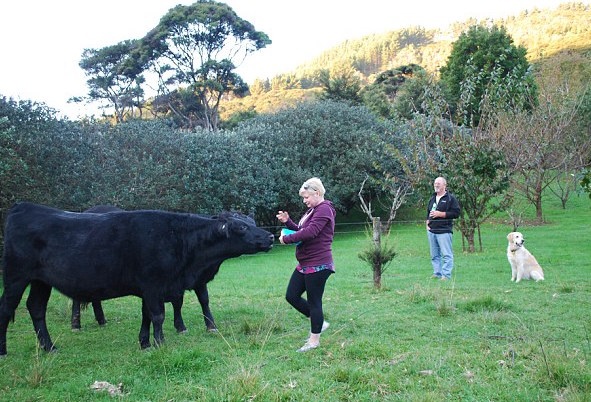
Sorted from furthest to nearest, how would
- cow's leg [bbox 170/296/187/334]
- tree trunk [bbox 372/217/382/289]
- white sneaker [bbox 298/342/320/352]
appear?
tree trunk [bbox 372/217/382/289] → cow's leg [bbox 170/296/187/334] → white sneaker [bbox 298/342/320/352]

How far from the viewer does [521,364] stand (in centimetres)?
543

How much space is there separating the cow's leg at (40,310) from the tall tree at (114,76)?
3845cm

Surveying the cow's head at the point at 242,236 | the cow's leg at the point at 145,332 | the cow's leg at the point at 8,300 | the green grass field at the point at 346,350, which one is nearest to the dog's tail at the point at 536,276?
the green grass field at the point at 346,350

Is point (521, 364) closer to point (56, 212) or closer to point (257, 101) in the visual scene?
point (56, 212)

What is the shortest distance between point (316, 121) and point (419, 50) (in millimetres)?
93438

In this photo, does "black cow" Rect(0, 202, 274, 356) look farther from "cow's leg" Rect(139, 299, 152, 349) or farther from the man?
Answer: the man

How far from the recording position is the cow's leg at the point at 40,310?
7.01 meters

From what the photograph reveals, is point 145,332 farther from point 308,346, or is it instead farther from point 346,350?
point 346,350

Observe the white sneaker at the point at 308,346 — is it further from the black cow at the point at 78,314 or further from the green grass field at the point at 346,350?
the black cow at the point at 78,314

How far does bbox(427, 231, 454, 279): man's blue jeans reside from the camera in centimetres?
1177

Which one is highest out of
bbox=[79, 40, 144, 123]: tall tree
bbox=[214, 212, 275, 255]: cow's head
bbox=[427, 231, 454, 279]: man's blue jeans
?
bbox=[79, 40, 144, 123]: tall tree

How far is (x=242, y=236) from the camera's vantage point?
24.3 ft

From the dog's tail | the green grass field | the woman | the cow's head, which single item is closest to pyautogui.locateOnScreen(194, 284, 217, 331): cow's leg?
the green grass field

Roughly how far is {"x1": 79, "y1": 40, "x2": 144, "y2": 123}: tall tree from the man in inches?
1431
